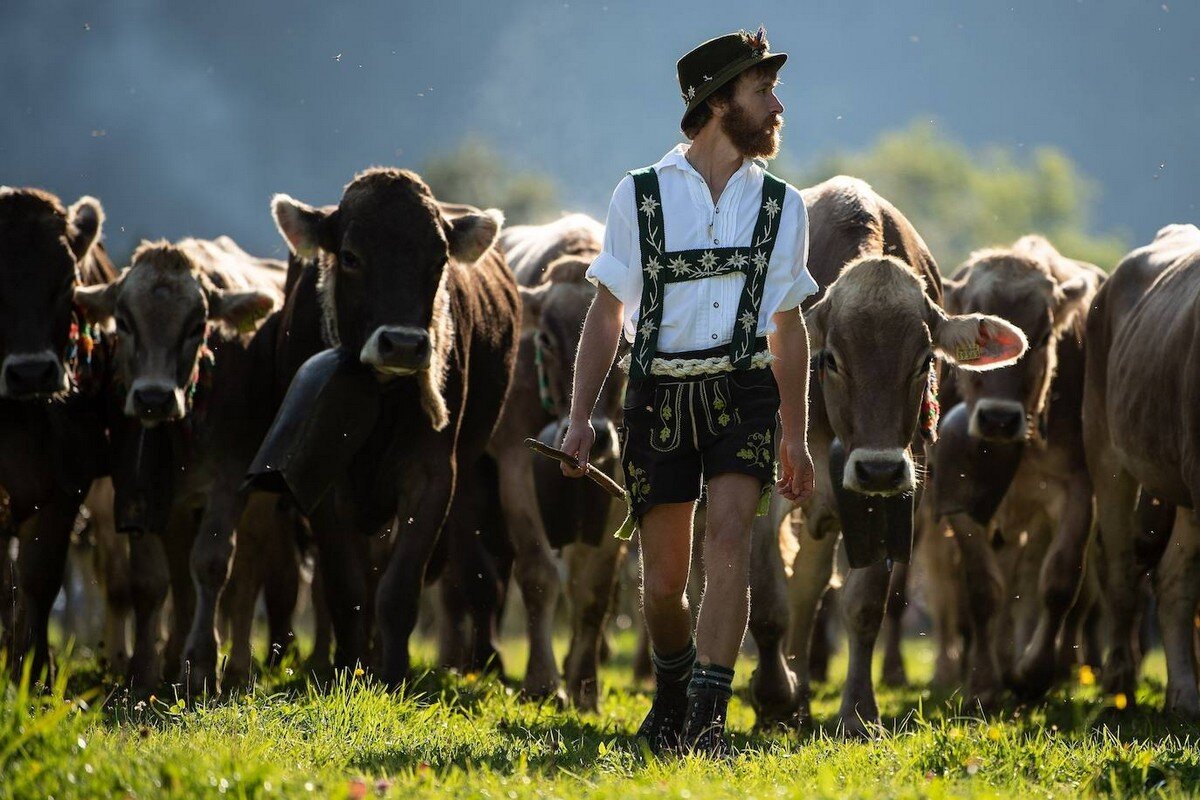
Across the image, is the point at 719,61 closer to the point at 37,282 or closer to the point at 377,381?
the point at 377,381

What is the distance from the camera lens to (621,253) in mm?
6297

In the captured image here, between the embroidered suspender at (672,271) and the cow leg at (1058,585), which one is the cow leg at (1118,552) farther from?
the embroidered suspender at (672,271)

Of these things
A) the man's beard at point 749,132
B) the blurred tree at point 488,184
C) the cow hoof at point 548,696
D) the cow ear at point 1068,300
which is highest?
the blurred tree at point 488,184

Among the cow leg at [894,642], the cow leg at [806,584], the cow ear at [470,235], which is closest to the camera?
the cow ear at [470,235]

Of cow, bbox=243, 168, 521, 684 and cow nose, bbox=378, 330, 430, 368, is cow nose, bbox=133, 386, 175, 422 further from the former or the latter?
cow nose, bbox=378, 330, 430, 368

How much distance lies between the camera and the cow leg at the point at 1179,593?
914cm

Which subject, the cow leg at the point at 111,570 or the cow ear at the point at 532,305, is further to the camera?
the cow leg at the point at 111,570

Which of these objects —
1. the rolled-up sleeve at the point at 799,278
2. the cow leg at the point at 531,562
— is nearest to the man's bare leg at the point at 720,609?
the rolled-up sleeve at the point at 799,278

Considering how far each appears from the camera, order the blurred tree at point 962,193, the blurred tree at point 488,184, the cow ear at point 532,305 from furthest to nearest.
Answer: the blurred tree at point 962,193, the blurred tree at point 488,184, the cow ear at point 532,305

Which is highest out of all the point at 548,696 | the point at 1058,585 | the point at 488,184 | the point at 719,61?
the point at 488,184

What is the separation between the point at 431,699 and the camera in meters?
8.21

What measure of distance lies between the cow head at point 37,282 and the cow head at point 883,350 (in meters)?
3.97

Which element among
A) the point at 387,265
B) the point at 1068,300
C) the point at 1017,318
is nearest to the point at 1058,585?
the point at 1017,318

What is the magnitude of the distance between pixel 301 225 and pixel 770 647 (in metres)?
3.18
